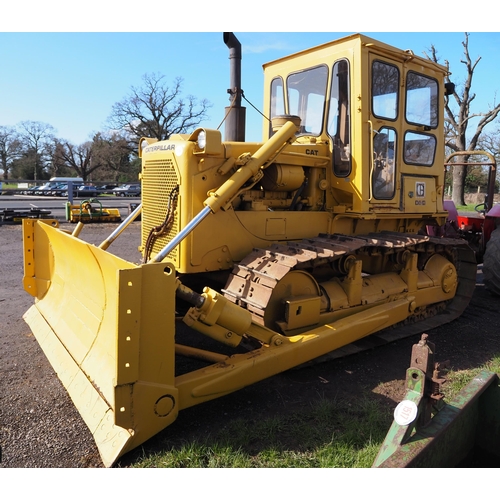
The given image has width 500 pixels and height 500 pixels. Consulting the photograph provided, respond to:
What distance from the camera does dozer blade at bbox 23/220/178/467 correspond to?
283 cm

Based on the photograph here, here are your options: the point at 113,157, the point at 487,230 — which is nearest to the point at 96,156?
the point at 113,157

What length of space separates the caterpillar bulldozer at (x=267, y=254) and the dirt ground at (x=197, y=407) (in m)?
0.18

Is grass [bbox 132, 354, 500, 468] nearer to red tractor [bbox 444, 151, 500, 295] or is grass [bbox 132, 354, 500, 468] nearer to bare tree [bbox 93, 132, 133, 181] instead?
red tractor [bbox 444, 151, 500, 295]

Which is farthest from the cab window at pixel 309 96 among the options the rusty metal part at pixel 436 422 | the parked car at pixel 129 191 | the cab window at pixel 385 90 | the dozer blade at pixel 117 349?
the parked car at pixel 129 191

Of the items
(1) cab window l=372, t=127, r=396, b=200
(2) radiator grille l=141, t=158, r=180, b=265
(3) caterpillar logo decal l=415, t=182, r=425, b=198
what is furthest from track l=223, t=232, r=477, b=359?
(2) radiator grille l=141, t=158, r=180, b=265

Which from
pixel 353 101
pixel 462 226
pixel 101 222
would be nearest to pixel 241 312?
pixel 353 101

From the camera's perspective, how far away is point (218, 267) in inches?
173

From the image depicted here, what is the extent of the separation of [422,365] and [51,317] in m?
3.67

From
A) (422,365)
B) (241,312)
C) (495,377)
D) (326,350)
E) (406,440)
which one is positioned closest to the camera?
(406,440)

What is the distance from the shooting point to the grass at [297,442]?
9.55 feet

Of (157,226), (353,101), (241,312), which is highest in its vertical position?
(353,101)

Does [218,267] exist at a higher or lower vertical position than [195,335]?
higher

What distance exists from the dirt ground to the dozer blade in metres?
0.18

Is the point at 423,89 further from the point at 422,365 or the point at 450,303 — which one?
the point at 422,365
